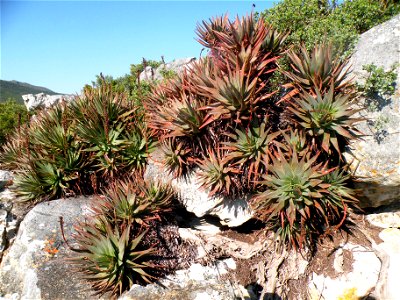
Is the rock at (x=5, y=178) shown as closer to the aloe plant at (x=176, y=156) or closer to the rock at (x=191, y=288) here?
the aloe plant at (x=176, y=156)

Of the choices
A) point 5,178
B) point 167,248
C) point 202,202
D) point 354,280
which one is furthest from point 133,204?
point 5,178

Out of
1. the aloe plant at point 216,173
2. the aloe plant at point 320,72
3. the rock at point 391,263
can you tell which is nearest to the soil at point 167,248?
the aloe plant at point 216,173

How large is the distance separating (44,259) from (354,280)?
15.7ft

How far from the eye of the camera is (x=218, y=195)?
558cm

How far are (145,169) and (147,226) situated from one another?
168cm

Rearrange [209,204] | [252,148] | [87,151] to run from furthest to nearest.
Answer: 1. [87,151]
2. [209,204]
3. [252,148]

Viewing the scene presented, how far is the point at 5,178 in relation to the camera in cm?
746

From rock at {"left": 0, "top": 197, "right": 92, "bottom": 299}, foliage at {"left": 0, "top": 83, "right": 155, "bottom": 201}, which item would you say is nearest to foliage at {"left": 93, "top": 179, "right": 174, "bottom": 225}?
rock at {"left": 0, "top": 197, "right": 92, "bottom": 299}

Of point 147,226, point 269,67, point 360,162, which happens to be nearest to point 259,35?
point 269,67

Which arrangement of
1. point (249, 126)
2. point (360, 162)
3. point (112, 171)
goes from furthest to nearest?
point (112, 171) < point (249, 126) < point (360, 162)

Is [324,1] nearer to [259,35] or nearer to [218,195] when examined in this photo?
[259,35]

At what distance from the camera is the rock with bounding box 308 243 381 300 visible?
14.8 feet

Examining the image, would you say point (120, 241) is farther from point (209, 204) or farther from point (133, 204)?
point (209, 204)

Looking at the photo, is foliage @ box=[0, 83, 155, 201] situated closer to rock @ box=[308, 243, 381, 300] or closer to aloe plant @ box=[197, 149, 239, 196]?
aloe plant @ box=[197, 149, 239, 196]
